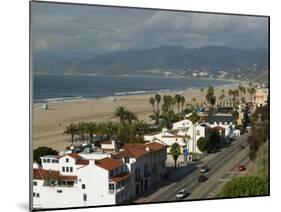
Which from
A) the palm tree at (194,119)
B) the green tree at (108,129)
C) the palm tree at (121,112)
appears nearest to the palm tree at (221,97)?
the palm tree at (194,119)

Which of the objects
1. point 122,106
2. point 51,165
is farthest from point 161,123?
point 51,165

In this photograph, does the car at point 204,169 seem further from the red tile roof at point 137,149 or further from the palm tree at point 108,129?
the palm tree at point 108,129

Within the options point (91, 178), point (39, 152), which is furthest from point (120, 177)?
point (39, 152)

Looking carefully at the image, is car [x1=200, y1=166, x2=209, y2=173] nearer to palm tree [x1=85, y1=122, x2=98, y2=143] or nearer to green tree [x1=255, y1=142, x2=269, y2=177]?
green tree [x1=255, y1=142, x2=269, y2=177]

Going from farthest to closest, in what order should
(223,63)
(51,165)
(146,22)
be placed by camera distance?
(223,63) → (146,22) → (51,165)
